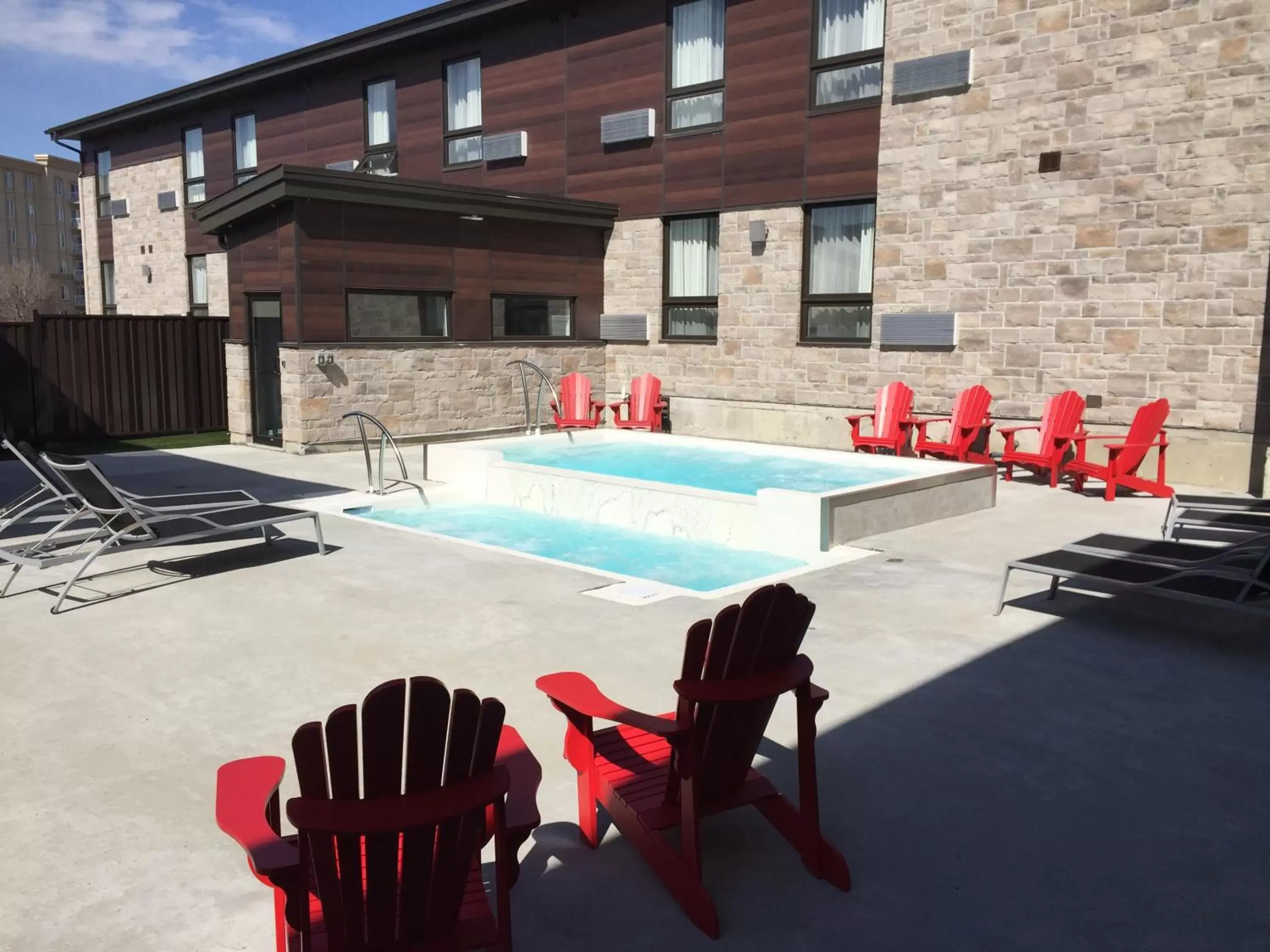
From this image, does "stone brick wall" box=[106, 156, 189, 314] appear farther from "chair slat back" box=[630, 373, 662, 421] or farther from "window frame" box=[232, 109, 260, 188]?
"chair slat back" box=[630, 373, 662, 421]

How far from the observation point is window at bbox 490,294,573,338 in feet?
48.6

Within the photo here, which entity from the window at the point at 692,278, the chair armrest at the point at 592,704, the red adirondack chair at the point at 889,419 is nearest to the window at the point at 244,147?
the window at the point at 692,278

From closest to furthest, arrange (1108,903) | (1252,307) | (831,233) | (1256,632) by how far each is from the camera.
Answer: (1108,903) < (1256,632) < (1252,307) < (831,233)

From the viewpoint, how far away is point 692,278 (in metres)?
15.1

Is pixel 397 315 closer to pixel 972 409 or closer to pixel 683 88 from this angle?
pixel 683 88

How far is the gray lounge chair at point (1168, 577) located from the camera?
5004 millimetres

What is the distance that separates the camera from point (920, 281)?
12.5 meters

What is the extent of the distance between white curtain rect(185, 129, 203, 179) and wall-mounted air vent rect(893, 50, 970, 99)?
52.6ft

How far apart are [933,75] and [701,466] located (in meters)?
5.36

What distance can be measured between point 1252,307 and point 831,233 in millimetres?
5065

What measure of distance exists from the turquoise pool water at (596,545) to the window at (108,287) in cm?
1934

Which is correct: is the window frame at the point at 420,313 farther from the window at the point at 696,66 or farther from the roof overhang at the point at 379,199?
the window at the point at 696,66

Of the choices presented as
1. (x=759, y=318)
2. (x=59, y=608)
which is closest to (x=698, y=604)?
(x=59, y=608)

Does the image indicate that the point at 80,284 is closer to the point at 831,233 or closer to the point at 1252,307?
the point at 831,233
